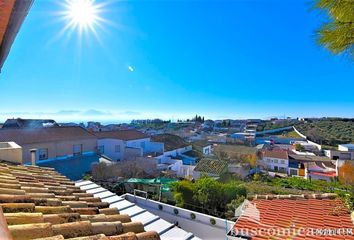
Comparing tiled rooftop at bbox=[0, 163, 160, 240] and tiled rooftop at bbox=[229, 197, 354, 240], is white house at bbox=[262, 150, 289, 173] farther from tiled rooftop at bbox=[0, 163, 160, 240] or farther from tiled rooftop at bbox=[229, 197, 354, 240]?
tiled rooftop at bbox=[0, 163, 160, 240]

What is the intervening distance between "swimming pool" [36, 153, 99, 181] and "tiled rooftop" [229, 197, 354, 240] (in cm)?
1331

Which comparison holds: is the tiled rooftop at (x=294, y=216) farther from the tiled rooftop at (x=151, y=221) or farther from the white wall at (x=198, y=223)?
the white wall at (x=198, y=223)

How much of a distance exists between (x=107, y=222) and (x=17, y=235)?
82 cm

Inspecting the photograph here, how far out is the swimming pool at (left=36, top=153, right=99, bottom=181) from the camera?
16500 mm

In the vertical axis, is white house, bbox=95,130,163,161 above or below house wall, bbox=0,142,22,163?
below

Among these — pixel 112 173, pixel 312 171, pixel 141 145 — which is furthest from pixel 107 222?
pixel 312 171

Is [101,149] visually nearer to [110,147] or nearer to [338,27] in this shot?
[110,147]

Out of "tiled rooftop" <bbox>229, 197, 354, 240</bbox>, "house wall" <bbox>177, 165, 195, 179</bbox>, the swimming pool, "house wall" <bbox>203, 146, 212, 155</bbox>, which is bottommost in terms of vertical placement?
"house wall" <bbox>177, 165, 195, 179</bbox>

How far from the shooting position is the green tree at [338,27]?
236cm

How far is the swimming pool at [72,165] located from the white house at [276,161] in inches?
930

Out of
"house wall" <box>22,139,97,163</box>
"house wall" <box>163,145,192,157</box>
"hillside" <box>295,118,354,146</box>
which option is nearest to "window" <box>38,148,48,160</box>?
"house wall" <box>22,139,97,163</box>

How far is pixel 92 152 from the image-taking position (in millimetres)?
23297

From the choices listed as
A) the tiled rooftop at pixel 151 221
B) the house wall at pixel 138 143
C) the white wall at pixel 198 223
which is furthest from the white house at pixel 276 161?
the tiled rooftop at pixel 151 221

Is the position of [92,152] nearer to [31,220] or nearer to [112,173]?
[112,173]
